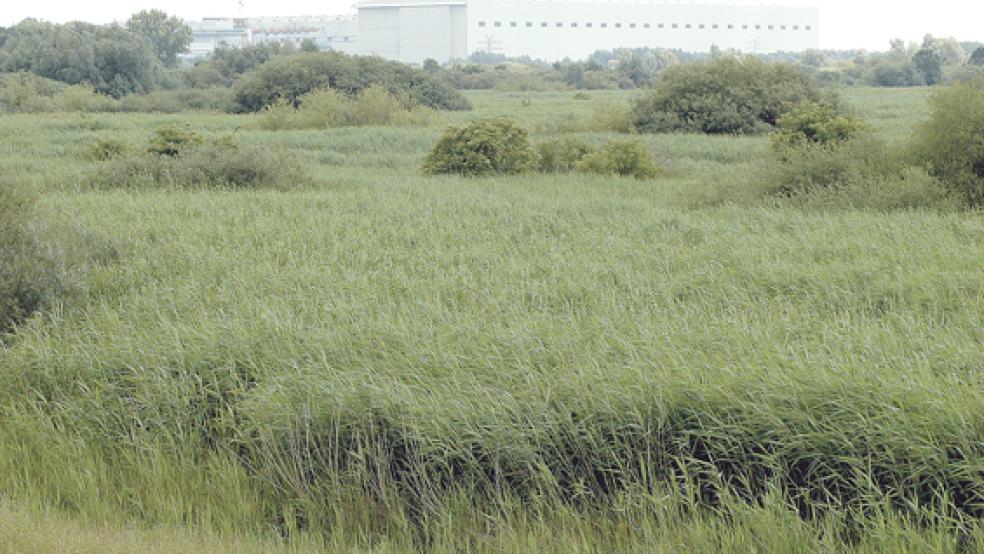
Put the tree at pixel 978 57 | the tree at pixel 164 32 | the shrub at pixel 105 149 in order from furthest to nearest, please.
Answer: the tree at pixel 164 32 → the tree at pixel 978 57 → the shrub at pixel 105 149

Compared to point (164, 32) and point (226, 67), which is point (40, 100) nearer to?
point (226, 67)

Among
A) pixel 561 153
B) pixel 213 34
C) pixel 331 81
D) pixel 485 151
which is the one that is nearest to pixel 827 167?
pixel 561 153

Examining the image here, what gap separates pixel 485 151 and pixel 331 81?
25.4 metres

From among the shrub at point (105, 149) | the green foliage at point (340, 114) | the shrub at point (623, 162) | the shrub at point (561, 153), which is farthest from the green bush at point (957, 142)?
the green foliage at point (340, 114)

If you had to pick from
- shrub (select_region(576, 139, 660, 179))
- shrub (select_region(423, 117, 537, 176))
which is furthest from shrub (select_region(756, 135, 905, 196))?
shrub (select_region(423, 117, 537, 176))

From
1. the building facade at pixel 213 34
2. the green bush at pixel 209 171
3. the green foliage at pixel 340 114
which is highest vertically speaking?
the building facade at pixel 213 34

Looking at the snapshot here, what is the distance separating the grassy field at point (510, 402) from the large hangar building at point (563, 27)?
112 meters

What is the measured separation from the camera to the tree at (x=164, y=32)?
310 feet

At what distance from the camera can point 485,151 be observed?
19.8m

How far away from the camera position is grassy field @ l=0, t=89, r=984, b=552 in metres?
5.23

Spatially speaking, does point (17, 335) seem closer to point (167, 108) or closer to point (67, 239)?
point (67, 239)

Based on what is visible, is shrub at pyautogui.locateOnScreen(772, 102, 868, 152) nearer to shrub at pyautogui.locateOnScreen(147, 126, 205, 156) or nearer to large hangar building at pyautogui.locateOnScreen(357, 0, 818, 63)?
shrub at pyautogui.locateOnScreen(147, 126, 205, 156)

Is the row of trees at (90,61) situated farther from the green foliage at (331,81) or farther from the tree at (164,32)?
the tree at (164,32)

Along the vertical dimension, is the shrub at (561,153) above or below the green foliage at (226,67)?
below
